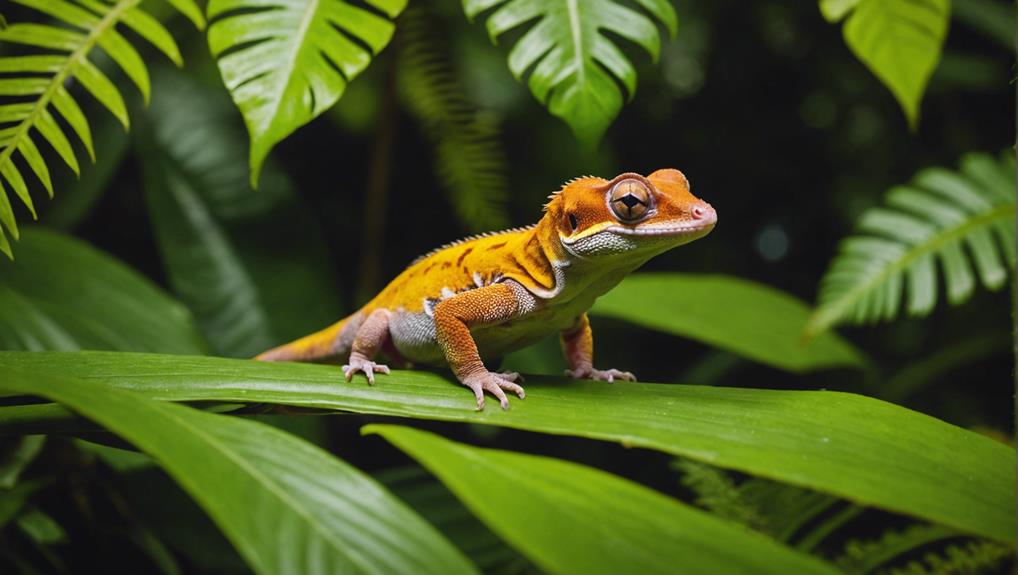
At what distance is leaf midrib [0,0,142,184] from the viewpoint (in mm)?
1460

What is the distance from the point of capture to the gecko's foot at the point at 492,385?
1.45 meters

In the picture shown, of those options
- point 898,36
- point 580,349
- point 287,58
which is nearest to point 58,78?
point 287,58

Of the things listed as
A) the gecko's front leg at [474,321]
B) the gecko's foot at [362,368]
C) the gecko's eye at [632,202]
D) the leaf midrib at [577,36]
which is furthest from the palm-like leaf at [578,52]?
the gecko's foot at [362,368]

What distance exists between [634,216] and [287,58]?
2.51 ft

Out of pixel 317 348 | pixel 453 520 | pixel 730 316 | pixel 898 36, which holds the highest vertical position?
pixel 898 36

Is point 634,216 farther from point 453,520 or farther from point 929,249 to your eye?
point 929,249

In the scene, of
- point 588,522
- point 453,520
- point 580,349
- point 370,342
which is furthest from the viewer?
point 453,520

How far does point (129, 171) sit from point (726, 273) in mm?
3058

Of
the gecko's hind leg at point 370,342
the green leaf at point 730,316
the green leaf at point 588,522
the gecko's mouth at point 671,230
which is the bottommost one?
the green leaf at point 730,316

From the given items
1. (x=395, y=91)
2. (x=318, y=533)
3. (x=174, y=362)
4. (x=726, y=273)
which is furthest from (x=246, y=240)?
(x=726, y=273)

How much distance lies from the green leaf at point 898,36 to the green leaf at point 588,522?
1201 mm

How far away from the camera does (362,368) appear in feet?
5.41

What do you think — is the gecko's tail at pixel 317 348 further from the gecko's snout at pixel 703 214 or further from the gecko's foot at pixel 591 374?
the gecko's snout at pixel 703 214

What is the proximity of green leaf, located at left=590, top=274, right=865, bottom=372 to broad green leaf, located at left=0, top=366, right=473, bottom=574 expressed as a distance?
1701 millimetres
